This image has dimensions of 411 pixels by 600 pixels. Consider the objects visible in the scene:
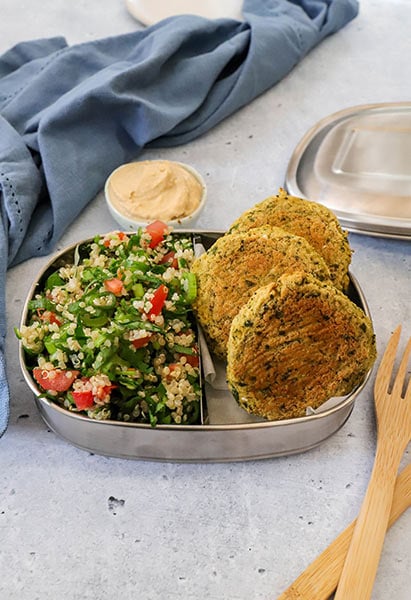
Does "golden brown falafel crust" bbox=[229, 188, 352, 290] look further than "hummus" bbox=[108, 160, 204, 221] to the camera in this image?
No

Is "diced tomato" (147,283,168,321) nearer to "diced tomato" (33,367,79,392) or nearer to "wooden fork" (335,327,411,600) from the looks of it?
"diced tomato" (33,367,79,392)

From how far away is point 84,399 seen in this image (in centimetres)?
123

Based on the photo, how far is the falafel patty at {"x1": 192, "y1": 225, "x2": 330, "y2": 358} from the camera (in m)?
1.35

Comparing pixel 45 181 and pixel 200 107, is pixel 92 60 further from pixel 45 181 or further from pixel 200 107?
pixel 45 181

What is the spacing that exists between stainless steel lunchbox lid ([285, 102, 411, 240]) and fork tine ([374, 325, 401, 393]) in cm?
37

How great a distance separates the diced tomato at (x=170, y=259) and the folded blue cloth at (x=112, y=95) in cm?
41

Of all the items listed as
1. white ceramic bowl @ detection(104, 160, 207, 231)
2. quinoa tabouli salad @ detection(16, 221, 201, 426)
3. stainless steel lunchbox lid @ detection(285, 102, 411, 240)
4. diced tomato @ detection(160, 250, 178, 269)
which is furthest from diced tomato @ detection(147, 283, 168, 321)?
stainless steel lunchbox lid @ detection(285, 102, 411, 240)

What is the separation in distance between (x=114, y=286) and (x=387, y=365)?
61 centimetres

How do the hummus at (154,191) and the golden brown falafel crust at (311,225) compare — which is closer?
the golden brown falafel crust at (311,225)

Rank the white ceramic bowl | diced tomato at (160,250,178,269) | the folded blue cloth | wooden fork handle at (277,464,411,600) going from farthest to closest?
1. the folded blue cloth
2. the white ceramic bowl
3. diced tomato at (160,250,178,269)
4. wooden fork handle at (277,464,411,600)

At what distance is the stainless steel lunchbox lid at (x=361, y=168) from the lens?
184cm

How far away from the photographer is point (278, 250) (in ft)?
4.42

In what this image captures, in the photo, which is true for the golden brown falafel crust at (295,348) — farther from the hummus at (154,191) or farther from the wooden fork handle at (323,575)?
the hummus at (154,191)

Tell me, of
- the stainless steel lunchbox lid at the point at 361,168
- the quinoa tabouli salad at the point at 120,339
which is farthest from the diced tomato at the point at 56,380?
the stainless steel lunchbox lid at the point at 361,168
